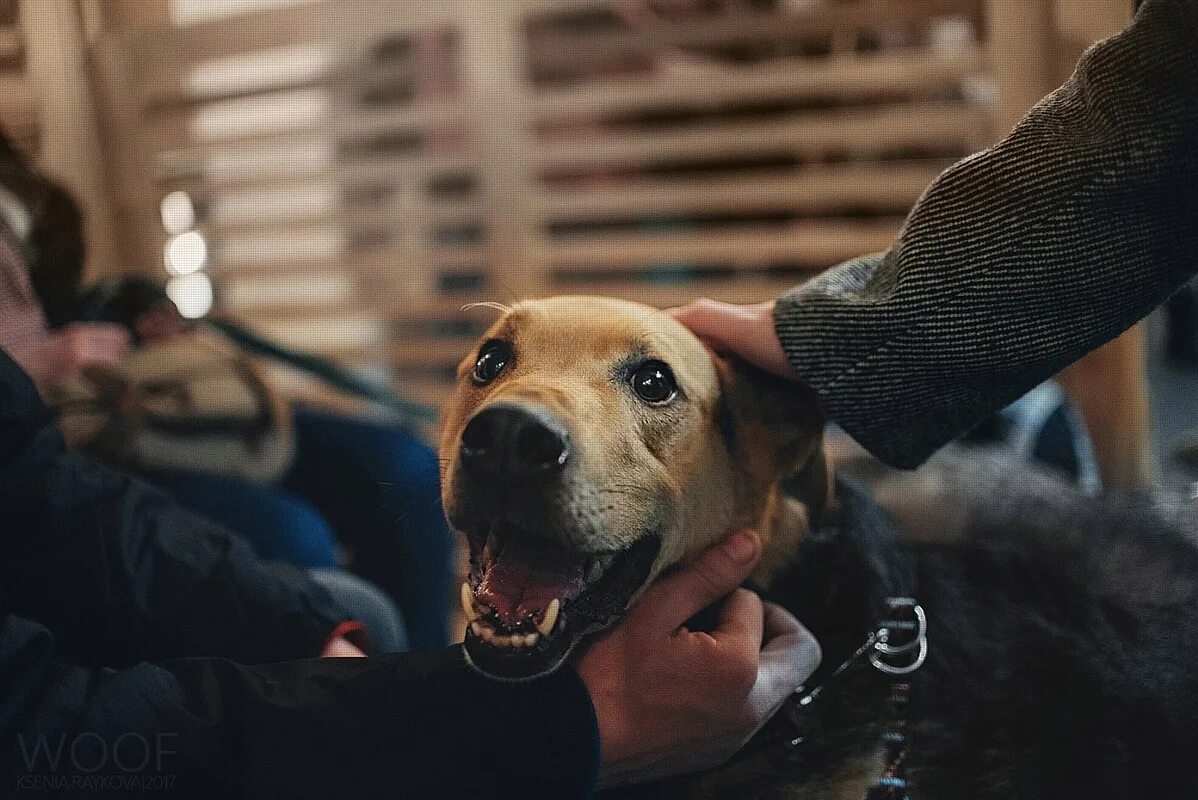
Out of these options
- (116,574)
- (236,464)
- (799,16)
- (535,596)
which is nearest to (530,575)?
(535,596)

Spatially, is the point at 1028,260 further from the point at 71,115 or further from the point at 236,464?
the point at 71,115

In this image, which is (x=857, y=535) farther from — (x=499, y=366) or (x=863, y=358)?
(x=499, y=366)

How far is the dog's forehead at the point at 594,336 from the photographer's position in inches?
30.8

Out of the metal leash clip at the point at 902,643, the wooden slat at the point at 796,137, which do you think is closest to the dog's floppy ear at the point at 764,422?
the metal leash clip at the point at 902,643

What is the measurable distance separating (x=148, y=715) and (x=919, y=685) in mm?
578

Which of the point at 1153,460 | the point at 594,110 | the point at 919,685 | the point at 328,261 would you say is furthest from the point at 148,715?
the point at 328,261

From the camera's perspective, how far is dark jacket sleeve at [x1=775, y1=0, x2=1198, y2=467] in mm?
632

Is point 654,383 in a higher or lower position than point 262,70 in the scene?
lower

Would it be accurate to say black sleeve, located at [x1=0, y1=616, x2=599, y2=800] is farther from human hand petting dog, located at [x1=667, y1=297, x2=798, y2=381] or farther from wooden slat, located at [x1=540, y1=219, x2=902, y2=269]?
wooden slat, located at [x1=540, y1=219, x2=902, y2=269]

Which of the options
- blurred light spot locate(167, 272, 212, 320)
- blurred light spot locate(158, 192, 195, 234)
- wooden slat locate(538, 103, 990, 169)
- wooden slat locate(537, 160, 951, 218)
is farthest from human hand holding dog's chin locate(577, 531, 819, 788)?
blurred light spot locate(158, 192, 195, 234)

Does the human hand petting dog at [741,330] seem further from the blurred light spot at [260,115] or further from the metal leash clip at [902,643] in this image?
the blurred light spot at [260,115]

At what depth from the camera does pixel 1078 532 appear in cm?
106

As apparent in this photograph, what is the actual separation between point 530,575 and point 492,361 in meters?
0.21

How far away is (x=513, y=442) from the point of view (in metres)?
0.63
